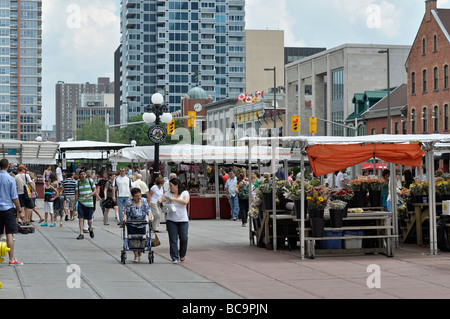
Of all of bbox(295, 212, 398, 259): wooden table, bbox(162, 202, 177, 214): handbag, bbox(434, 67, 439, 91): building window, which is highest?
bbox(434, 67, 439, 91): building window

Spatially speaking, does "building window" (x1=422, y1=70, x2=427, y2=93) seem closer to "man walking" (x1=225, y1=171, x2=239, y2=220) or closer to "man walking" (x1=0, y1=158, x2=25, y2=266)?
"man walking" (x1=225, y1=171, x2=239, y2=220)

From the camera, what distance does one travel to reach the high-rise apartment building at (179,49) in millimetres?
190625

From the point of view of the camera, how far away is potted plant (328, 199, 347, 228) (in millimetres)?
16891

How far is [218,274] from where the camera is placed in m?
14.3

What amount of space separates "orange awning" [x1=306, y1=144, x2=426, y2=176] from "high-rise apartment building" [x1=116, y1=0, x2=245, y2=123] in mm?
172377

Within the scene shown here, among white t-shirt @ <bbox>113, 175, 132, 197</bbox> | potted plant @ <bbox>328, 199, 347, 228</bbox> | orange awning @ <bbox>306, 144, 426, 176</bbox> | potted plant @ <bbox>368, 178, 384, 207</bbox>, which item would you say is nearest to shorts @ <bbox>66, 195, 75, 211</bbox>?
white t-shirt @ <bbox>113, 175, 132, 197</bbox>

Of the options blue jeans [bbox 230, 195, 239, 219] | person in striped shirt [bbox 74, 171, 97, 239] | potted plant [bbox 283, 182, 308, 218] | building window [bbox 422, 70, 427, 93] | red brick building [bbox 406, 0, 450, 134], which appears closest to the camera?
potted plant [bbox 283, 182, 308, 218]

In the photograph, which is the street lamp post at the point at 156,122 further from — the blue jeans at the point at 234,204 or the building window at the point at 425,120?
the building window at the point at 425,120

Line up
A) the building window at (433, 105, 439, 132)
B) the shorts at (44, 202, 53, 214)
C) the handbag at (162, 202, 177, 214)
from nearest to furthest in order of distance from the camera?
the handbag at (162, 202, 177, 214), the shorts at (44, 202, 53, 214), the building window at (433, 105, 439, 132)

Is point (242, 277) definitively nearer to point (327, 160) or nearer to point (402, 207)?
point (327, 160)

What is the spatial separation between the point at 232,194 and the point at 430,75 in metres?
39.4

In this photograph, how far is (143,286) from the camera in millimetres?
12547

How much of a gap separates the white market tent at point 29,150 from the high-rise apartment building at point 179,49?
154m

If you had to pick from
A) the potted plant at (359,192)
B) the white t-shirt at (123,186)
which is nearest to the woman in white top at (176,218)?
A: the potted plant at (359,192)
